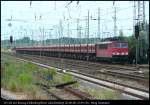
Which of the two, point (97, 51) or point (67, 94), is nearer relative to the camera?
point (67, 94)

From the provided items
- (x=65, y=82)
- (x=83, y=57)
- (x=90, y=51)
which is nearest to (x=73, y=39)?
(x=83, y=57)

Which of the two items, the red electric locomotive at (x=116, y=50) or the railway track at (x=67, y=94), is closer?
the railway track at (x=67, y=94)

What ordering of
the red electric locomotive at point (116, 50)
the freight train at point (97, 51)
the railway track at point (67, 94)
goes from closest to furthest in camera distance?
the railway track at point (67, 94) → the red electric locomotive at point (116, 50) → the freight train at point (97, 51)

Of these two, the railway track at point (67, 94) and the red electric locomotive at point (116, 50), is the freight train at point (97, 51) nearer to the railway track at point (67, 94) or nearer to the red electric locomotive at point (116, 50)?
the red electric locomotive at point (116, 50)

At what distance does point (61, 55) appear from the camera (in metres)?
69.3

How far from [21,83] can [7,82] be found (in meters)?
0.63

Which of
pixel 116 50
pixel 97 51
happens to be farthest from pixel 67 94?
pixel 97 51

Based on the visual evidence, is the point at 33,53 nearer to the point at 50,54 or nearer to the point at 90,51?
the point at 50,54

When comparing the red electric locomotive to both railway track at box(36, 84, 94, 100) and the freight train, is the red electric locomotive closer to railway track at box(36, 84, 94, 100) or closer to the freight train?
the freight train

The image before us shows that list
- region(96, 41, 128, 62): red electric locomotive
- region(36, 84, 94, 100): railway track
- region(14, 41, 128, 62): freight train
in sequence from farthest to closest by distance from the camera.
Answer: region(14, 41, 128, 62): freight train
region(96, 41, 128, 62): red electric locomotive
region(36, 84, 94, 100): railway track

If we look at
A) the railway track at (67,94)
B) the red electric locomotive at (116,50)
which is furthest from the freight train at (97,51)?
the railway track at (67,94)

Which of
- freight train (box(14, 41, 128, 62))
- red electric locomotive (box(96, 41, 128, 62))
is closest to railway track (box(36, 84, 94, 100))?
→ red electric locomotive (box(96, 41, 128, 62))

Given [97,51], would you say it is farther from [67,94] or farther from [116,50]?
[67,94]

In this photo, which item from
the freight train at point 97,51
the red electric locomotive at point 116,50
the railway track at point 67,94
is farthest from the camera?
the freight train at point 97,51
